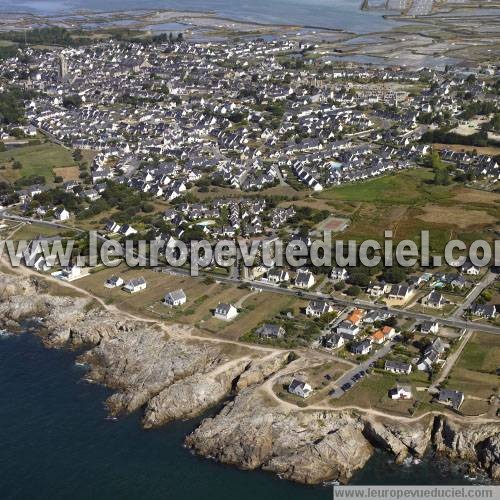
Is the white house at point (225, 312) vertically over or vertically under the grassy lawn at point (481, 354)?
under

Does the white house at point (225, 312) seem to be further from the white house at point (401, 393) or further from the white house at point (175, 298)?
the white house at point (401, 393)

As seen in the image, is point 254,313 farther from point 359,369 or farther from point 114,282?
point 114,282

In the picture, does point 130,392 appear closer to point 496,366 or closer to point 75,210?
point 496,366

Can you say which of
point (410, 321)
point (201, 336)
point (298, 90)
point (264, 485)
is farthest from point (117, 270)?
point (298, 90)

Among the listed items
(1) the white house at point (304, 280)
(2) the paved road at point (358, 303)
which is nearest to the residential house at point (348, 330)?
(2) the paved road at point (358, 303)

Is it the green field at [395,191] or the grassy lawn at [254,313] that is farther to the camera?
the green field at [395,191]

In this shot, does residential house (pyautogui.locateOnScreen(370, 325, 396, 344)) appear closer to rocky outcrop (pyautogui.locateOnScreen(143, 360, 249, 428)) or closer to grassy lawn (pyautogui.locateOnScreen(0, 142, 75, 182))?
rocky outcrop (pyautogui.locateOnScreen(143, 360, 249, 428))

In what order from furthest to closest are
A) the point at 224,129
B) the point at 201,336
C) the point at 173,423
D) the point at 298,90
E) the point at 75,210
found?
the point at 298,90
the point at 224,129
the point at 75,210
the point at 201,336
the point at 173,423
